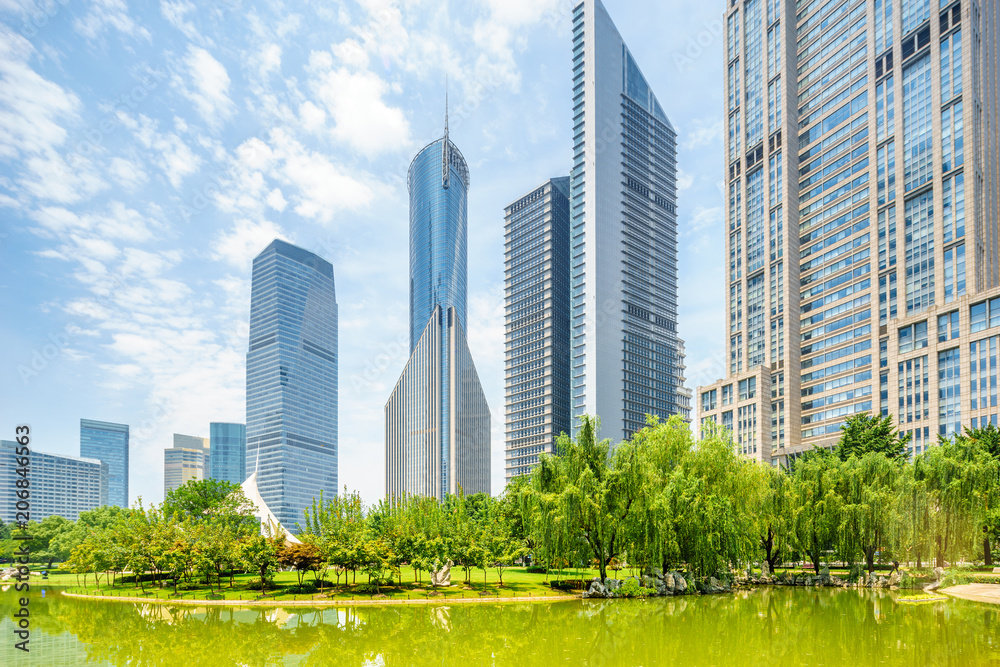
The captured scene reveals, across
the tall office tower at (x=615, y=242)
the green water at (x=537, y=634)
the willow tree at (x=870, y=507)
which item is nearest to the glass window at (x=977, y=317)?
the willow tree at (x=870, y=507)

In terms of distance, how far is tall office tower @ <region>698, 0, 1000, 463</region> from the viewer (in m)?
81.8

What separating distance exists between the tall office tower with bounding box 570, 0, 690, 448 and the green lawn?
8335 cm

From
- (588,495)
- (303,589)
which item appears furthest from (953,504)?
(303,589)

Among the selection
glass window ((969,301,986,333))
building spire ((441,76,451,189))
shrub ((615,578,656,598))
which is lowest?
shrub ((615,578,656,598))

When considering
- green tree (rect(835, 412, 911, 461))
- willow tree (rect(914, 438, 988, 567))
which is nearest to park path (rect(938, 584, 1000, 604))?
willow tree (rect(914, 438, 988, 567))

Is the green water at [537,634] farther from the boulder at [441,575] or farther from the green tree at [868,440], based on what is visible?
the green tree at [868,440]

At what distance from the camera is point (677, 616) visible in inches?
1090

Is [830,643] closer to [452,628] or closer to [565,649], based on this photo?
[565,649]

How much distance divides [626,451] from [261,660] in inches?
854

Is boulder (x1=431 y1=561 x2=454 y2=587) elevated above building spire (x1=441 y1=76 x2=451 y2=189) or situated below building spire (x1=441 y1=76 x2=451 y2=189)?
below

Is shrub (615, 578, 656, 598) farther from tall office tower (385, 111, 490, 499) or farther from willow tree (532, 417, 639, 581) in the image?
tall office tower (385, 111, 490, 499)

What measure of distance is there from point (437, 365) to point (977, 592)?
14630 cm

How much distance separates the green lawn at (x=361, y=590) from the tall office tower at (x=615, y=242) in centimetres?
8335

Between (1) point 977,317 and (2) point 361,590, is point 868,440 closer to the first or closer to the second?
(1) point 977,317
